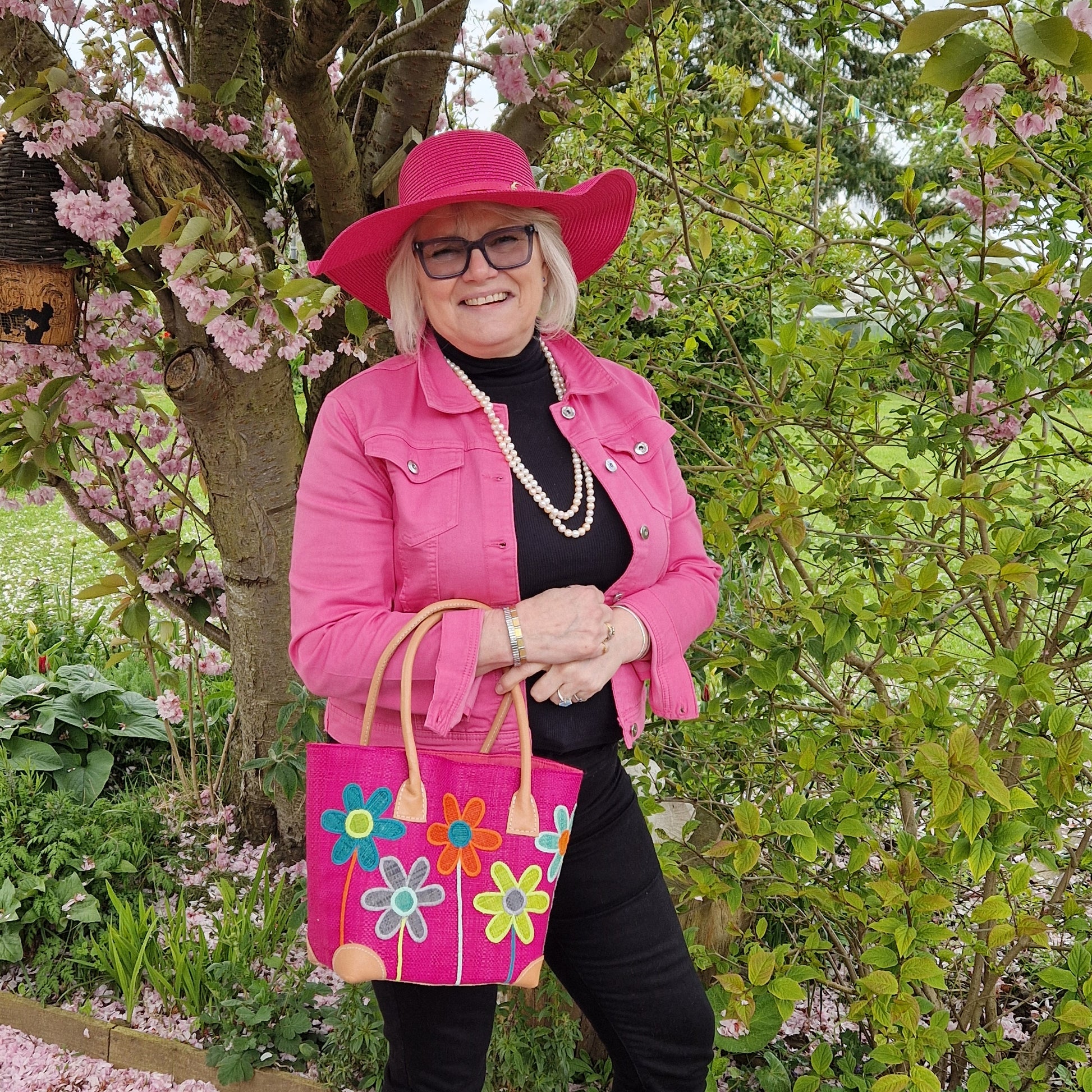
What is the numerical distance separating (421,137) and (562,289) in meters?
1.06

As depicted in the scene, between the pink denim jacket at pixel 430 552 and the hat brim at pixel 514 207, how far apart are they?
187 millimetres

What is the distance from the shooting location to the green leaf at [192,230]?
200cm

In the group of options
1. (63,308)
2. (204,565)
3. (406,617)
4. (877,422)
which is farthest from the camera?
(204,565)

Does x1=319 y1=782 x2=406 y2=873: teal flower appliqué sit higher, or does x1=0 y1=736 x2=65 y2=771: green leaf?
x1=319 y1=782 x2=406 y2=873: teal flower appliqué

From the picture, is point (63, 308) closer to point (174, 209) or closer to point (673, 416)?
point (174, 209)

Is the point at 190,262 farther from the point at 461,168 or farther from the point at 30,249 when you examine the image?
the point at 461,168

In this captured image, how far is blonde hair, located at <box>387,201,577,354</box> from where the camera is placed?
5.37 feet

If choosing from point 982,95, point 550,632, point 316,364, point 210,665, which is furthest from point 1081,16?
point 210,665

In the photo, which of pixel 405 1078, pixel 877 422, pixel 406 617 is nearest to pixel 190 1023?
pixel 405 1078

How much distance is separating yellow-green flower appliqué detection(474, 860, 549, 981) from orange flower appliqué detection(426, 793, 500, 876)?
3cm

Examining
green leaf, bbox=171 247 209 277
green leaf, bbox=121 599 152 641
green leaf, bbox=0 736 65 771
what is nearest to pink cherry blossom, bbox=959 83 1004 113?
green leaf, bbox=171 247 209 277

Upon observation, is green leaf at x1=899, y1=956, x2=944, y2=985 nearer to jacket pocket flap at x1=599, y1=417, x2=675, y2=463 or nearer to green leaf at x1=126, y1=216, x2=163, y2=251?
jacket pocket flap at x1=599, y1=417, x2=675, y2=463

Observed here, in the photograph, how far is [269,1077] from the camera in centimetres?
238

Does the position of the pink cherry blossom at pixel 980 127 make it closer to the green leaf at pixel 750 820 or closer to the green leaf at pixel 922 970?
the green leaf at pixel 750 820
